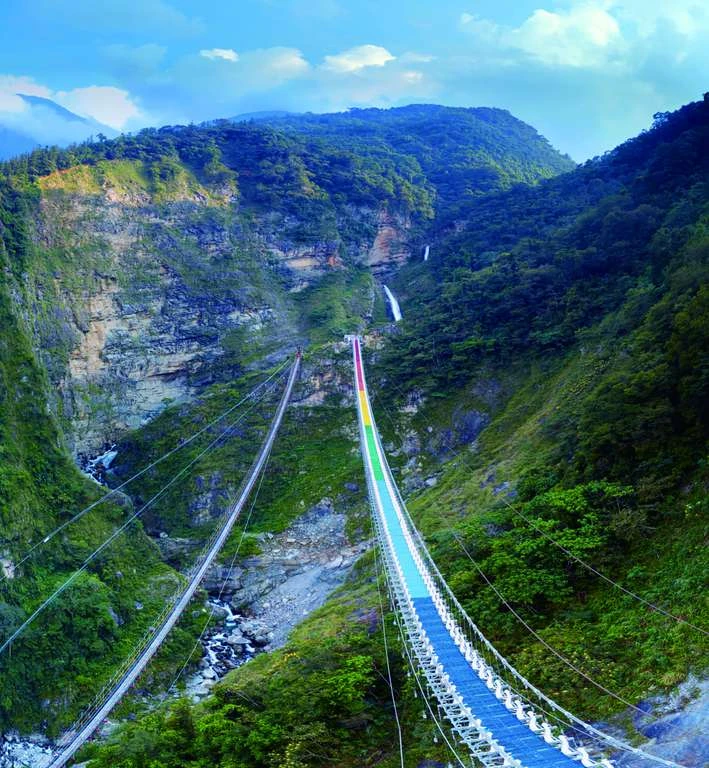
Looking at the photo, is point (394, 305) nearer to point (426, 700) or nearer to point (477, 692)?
point (426, 700)

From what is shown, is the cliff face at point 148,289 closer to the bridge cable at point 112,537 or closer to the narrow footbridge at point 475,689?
the bridge cable at point 112,537

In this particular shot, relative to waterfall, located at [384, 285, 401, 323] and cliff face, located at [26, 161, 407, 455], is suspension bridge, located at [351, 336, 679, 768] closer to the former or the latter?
cliff face, located at [26, 161, 407, 455]

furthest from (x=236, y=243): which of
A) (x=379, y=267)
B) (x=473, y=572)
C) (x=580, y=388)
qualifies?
(x=473, y=572)

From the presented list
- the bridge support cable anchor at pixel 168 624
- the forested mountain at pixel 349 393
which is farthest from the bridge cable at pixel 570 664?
the bridge support cable anchor at pixel 168 624

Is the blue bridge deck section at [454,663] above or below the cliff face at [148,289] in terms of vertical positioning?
below

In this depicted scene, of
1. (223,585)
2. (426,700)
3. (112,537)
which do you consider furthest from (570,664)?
(112,537)

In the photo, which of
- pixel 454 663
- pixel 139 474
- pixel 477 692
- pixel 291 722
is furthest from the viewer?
pixel 139 474
